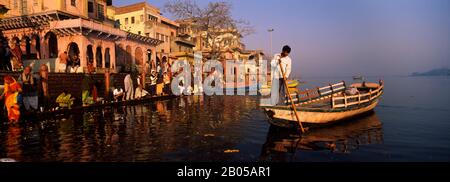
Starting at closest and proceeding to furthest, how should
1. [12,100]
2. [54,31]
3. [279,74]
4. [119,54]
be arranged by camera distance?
1. [279,74]
2. [12,100]
3. [54,31]
4. [119,54]

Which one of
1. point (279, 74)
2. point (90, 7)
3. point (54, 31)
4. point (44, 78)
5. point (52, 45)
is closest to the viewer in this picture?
point (279, 74)

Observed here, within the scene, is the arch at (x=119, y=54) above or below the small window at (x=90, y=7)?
below

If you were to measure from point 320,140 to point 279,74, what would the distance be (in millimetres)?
2888

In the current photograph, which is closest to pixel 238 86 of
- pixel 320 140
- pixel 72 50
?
pixel 72 50

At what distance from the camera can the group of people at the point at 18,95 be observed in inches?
505

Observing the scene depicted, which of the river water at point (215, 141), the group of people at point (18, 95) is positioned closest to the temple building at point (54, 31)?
the group of people at point (18, 95)

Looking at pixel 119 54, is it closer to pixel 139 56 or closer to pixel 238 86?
pixel 139 56

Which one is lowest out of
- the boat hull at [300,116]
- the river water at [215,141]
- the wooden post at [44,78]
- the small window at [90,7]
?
the river water at [215,141]

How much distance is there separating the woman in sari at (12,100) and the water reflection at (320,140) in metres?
12.1

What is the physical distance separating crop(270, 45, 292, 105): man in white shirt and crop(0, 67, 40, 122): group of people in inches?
480

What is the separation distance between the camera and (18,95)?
43.0 ft

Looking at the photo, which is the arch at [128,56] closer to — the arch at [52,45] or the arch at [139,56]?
the arch at [139,56]

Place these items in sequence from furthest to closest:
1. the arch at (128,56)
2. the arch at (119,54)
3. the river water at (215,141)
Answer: the arch at (119,54)
the arch at (128,56)
the river water at (215,141)
